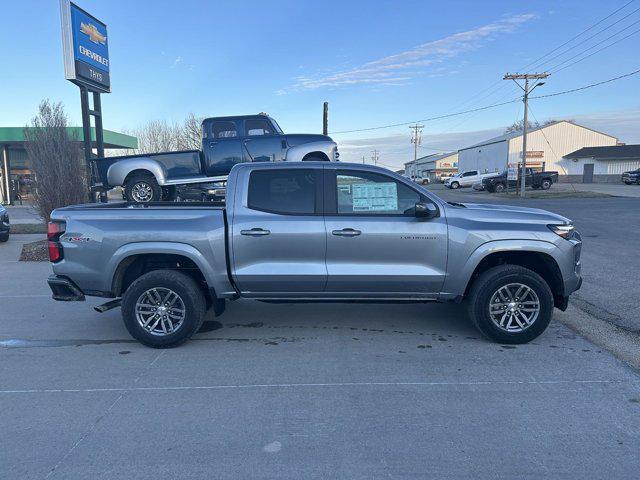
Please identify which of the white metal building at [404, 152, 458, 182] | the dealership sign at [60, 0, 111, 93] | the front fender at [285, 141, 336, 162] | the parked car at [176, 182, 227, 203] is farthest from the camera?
the white metal building at [404, 152, 458, 182]

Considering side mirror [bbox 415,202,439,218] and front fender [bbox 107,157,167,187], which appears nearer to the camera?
side mirror [bbox 415,202,439,218]

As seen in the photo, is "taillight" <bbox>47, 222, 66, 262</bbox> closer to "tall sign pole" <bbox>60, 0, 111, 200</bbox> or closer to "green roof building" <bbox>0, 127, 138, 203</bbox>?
"tall sign pole" <bbox>60, 0, 111, 200</bbox>

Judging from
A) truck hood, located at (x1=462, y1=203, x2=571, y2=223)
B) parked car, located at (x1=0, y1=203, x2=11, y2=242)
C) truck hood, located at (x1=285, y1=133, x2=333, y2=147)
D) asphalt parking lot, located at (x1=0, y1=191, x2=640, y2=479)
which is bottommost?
asphalt parking lot, located at (x1=0, y1=191, x2=640, y2=479)

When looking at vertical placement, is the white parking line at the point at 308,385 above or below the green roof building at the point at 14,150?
below

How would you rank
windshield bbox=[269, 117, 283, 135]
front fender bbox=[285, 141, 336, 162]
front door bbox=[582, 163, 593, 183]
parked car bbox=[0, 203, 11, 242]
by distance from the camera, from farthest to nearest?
front door bbox=[582, 163, 593, 183], parked car bbox=[0, 203, 11, 242], windshield bbox=[269, 117, 283, 135], front fender bbox=[285, 141, 336, 162]

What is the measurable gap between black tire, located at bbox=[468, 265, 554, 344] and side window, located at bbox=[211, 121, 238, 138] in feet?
26.3

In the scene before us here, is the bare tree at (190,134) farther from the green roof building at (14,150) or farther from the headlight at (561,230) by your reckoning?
the headlight at (561,230)

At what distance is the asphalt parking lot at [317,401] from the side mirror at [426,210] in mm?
1405

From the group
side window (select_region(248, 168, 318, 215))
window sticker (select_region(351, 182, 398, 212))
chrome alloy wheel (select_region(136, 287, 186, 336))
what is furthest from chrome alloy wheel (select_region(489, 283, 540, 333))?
chrome alloy wheel (select_region(136, 287, 186, 336))

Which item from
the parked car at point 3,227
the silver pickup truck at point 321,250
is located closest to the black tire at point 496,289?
the silver pickup truck at point 321,250

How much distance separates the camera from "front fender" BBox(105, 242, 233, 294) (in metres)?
5.05

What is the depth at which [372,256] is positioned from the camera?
16.8 ft

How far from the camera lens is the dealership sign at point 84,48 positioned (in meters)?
13.3

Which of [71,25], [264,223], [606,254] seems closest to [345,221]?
[264,223]
